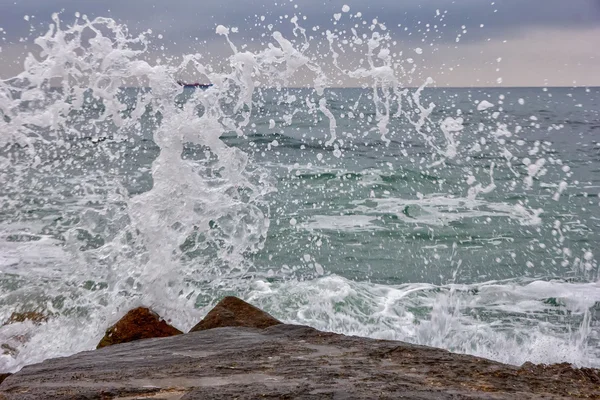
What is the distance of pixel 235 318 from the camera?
14.2 feet

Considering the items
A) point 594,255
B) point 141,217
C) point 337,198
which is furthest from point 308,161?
point 141,217

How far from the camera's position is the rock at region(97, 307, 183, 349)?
178 inches

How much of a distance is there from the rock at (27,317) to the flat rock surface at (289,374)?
8.46ft

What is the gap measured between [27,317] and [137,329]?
1.74m

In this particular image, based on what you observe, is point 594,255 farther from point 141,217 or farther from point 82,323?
point 82,323

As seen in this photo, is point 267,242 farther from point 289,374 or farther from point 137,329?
point 289,374

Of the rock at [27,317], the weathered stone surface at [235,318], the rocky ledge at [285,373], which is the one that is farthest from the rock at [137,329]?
the rock at [27,317]

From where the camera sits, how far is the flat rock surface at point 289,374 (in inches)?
101

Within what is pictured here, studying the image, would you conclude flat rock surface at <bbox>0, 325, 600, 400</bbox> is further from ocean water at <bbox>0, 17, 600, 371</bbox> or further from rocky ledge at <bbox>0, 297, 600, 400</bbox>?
ocean water at <bbox>0, 17, 600, 371</bbox>

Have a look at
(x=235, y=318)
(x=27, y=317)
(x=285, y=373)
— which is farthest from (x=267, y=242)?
(x=285, y=373)

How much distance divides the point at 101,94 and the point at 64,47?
65 cm

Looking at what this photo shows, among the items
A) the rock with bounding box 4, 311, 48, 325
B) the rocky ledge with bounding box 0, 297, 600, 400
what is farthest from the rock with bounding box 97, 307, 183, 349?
the rock with bounding box 4, 311, 48, 325

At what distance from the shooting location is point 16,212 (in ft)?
33.2

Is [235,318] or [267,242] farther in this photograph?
[267,242]
